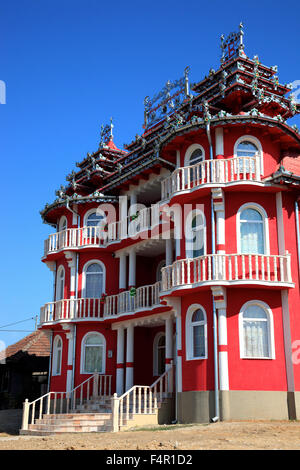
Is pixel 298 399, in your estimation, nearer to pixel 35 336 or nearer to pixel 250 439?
pixel 250 439

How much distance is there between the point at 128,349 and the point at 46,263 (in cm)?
781

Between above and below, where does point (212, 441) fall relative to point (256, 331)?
below

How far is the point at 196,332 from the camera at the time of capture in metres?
20.0

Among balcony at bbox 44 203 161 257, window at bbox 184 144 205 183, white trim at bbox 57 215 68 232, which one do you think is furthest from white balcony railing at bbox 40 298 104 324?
window at bbox 184 144 205 183

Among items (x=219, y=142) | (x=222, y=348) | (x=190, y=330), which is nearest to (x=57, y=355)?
(x=190, y=330)

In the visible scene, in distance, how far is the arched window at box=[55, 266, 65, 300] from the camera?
29067mm

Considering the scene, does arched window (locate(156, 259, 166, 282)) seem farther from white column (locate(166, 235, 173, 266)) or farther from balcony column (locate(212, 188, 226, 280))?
balcony column (locate(212, 188, 226, 280))

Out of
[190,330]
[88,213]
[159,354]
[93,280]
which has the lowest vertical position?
[159,354]

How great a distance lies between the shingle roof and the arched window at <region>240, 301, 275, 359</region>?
20015 mm

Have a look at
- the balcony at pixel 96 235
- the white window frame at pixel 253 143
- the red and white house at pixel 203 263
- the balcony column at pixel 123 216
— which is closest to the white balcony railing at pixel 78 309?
the red and white house at pixel 203 263

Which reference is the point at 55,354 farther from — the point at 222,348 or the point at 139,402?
the point at 222,348

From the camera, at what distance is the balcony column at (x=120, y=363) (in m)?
25.1

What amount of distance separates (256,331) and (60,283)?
524 inches

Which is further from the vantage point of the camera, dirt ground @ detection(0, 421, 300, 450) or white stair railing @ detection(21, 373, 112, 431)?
white stair railing @ detection(21, 373, 112, 431)
